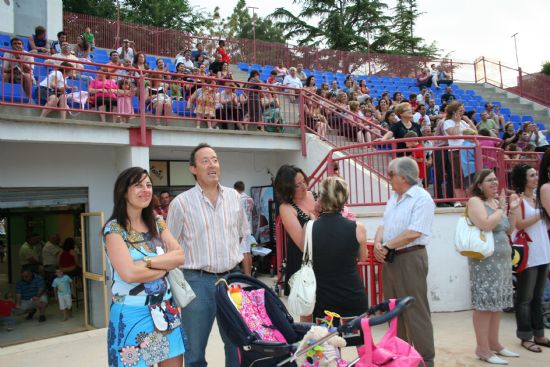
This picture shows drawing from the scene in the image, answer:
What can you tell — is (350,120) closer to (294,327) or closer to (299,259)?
(299,259)

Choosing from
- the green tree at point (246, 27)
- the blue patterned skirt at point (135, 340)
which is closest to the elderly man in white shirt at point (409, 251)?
the blue patterned skirt at point (135, 340)

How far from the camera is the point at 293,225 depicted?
13.1ft

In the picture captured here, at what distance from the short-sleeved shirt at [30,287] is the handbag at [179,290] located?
9.21 m

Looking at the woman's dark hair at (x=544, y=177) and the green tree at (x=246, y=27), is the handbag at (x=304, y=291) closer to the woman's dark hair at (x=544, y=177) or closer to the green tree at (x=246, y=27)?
the woman's dark hair at (x=544, y=177)

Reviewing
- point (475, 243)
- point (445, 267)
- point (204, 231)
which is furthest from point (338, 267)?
point (445, 267)

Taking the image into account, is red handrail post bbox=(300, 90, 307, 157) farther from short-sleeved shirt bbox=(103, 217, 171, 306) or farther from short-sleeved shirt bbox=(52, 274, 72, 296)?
short-sleeved shirt bbox=(103, 217, 171, 306)

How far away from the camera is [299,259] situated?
13.2ft

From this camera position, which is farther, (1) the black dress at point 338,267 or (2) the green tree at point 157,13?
(2) the green tree at point 157,13

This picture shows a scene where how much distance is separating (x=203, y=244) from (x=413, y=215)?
1.80 m

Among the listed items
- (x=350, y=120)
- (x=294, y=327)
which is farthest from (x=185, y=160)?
(x=294, y=327)

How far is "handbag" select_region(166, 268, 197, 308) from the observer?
3.12m

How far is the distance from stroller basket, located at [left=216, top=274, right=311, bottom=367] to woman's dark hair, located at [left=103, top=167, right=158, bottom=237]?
662mm

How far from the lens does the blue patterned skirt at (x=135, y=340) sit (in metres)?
2.88

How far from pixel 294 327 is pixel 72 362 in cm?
323
